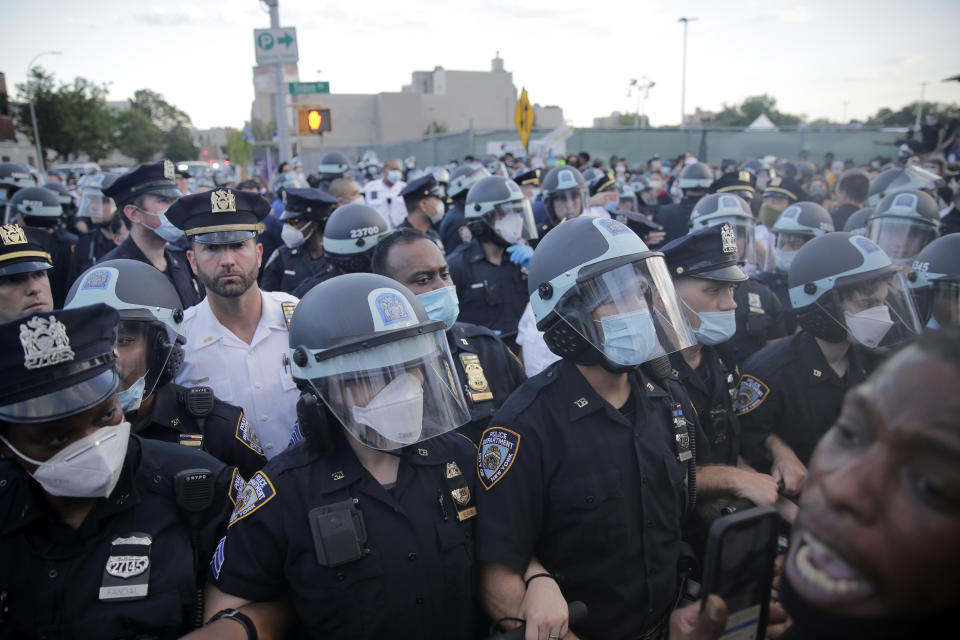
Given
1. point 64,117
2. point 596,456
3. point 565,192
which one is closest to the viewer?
point 596,456

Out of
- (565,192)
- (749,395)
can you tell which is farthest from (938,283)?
(565,192)

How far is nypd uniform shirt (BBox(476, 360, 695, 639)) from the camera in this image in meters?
2.23

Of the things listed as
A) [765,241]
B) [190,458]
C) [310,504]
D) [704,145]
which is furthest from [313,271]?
[704,145]

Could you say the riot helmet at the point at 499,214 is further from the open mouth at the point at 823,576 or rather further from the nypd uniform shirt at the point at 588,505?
the open mouth at the point at 823,576

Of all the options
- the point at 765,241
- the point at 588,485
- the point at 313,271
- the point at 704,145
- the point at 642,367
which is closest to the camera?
the point at 588,485

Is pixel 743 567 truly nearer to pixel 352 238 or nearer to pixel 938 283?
pixel 938 283

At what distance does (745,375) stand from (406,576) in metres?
2.38

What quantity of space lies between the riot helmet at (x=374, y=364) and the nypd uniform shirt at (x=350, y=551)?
20cm

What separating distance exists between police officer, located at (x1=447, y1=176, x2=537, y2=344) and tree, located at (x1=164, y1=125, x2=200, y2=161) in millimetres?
64645

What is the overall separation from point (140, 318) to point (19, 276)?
173 cm

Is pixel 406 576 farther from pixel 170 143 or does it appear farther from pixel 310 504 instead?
pixel 170 143

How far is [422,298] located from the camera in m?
3.69

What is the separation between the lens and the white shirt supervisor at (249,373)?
341cm

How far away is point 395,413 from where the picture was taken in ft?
7.21
